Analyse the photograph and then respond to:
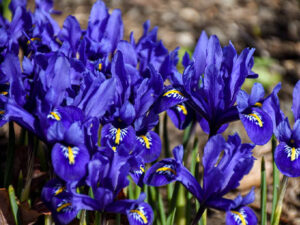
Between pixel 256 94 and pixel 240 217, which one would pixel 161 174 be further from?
pixel 256 94

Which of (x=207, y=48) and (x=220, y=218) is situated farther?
(x=220, y=218)

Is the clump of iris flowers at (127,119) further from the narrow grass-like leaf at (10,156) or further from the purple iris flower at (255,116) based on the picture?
the narrow grass-like leaf at (10,156)

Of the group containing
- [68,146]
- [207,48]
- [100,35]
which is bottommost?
[68,146]

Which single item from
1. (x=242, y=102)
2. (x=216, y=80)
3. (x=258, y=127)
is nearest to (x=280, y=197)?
(x=258, y=127)

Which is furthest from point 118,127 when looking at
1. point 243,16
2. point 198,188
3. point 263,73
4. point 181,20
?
point 243,16

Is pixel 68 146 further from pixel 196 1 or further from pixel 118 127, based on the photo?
pixel 196 1

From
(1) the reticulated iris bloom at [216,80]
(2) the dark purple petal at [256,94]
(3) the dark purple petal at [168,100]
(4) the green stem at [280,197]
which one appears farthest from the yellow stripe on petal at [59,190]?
(4) the green stem at [280,197]
